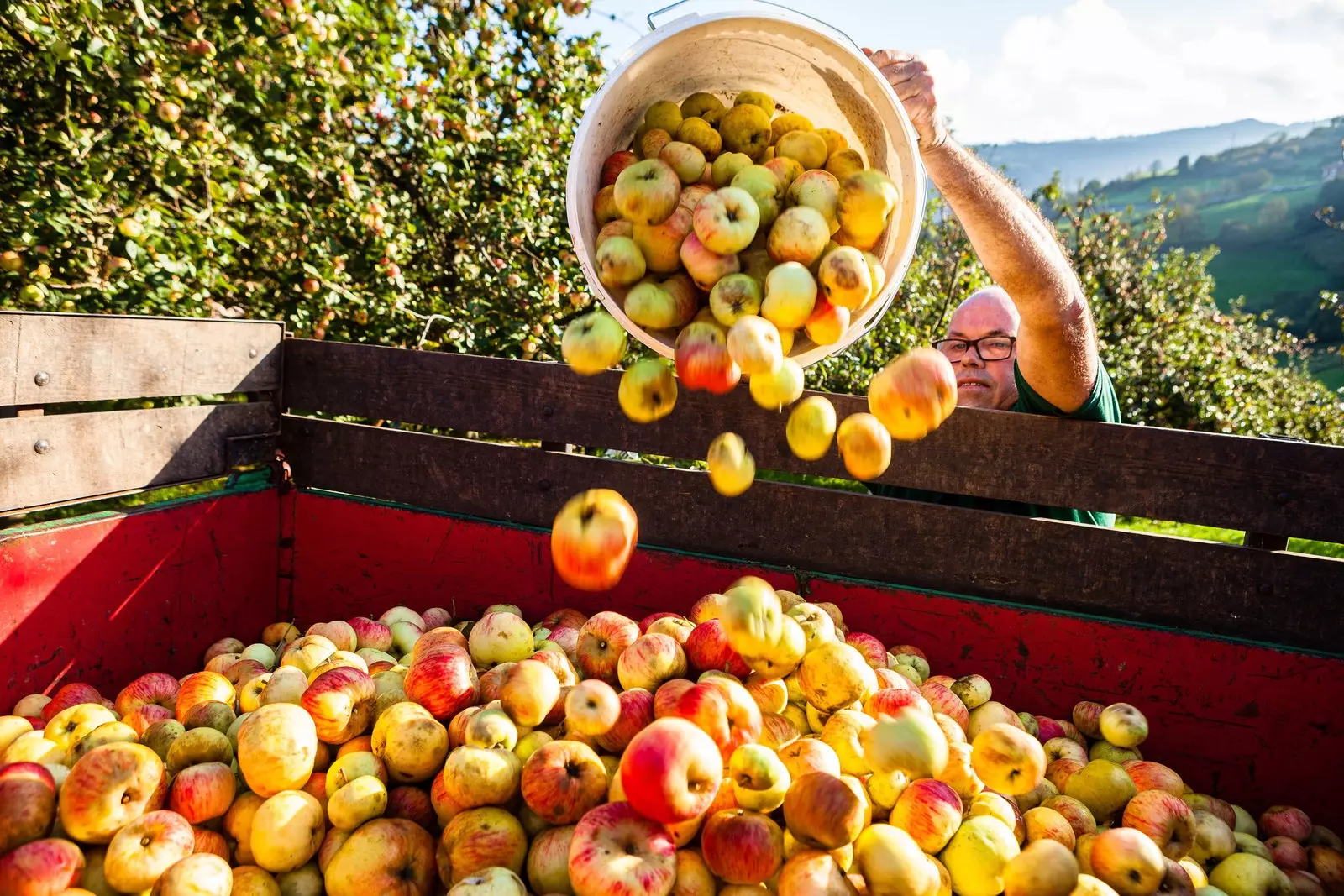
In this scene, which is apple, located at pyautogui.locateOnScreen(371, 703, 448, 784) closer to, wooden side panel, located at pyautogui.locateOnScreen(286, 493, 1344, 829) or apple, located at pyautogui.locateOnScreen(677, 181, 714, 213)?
wooden side panel, located at pyautogui.locateOnScreen(286, 493, 1344, 829)

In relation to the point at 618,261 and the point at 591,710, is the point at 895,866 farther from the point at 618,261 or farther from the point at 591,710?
the point at 618,261

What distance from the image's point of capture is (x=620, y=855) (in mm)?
1507

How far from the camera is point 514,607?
295 centimetres

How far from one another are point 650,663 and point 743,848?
0.54 metres

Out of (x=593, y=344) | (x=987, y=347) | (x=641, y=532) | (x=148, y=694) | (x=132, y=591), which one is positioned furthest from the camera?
(x=987, y=347)

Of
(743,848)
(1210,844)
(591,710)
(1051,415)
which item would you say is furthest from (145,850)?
(1051,415)

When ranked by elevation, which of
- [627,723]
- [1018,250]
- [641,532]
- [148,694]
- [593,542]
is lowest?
[148,694]

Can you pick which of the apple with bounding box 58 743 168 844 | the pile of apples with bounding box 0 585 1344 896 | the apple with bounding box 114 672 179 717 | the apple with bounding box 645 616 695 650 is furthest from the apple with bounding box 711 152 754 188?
the apple with bounding box 114 672 179 717

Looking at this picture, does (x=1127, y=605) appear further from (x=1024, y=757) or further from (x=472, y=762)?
(x=472, y=762)

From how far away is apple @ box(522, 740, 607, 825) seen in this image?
1688 millimetres

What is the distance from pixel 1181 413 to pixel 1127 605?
23.7 ft

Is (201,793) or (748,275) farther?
(748,275)

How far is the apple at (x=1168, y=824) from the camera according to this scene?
188 cm

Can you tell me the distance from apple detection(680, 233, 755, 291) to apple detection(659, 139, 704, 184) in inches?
9.7
